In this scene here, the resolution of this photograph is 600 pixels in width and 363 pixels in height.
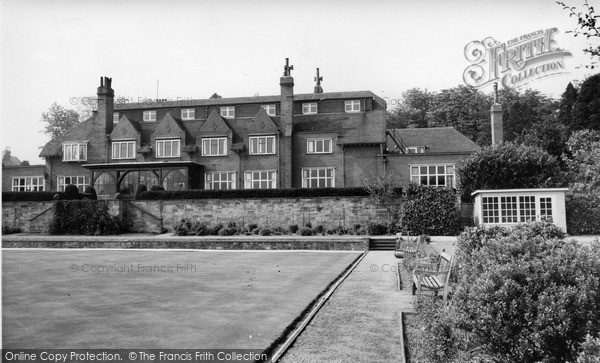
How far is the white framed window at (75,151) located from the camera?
4909 cm

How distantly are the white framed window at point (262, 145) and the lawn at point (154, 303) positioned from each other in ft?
91.1

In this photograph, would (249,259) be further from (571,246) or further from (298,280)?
(571,246)

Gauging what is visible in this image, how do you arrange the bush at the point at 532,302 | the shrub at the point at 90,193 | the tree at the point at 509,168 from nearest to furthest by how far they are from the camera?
1. the bush at the point at 532,302
2. the tree at the point at 509,168
3. the shrub at the point at 90,193

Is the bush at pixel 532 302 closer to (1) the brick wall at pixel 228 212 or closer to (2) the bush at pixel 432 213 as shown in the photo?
(2) the bush at pixel 432 213

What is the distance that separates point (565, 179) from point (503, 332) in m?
39.9

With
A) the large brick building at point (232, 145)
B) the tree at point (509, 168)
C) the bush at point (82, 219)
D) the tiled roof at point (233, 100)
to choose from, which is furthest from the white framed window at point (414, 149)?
the bush at point (82, 219)

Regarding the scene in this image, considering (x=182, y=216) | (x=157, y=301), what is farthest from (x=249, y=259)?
(x=182, y=216)

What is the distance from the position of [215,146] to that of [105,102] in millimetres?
12041

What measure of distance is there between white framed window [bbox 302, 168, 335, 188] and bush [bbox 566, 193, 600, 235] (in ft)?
60.9

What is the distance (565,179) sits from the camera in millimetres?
41062

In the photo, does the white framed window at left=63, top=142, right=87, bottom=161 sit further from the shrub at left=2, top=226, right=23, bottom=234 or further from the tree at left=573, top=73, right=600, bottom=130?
the tree at left=573, top=73, right=600, bottom=130

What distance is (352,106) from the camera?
47656 mm

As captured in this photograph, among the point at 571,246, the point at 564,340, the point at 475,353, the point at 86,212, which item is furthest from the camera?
the point at 86,212

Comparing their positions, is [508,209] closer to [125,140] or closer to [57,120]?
[125,140]
